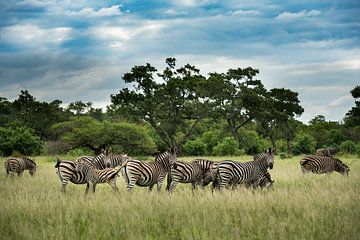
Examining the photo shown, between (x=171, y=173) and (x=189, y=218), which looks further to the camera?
(x=171, y=173)

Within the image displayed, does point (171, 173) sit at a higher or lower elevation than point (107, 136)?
lower

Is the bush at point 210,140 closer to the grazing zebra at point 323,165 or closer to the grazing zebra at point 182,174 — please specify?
the grazing zebra at point 323,165

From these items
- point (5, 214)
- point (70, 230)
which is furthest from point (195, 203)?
point (5, 214)

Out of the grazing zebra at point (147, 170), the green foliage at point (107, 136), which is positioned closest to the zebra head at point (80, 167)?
the grazing zebra at point (147, 170)

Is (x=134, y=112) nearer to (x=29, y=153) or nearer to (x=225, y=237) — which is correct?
(x=29, y=153)

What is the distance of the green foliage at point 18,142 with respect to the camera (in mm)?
39969

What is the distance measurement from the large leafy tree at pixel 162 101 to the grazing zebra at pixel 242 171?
31404 millimetres

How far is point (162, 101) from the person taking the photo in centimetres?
4700

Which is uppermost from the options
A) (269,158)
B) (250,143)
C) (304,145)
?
(250,143)

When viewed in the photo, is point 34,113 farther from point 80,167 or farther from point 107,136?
point 80,167

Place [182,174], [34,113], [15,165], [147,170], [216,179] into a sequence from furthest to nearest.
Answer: [34,113], [15,165], [216,179], [182,174], [147,170]

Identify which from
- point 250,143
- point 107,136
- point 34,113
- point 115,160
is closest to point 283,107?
point 250,143

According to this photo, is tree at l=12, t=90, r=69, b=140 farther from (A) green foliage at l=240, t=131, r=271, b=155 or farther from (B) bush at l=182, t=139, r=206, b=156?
(A) green foliage at l=240, t=131, r=271, b=155

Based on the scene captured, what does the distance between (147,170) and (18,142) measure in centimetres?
2994
